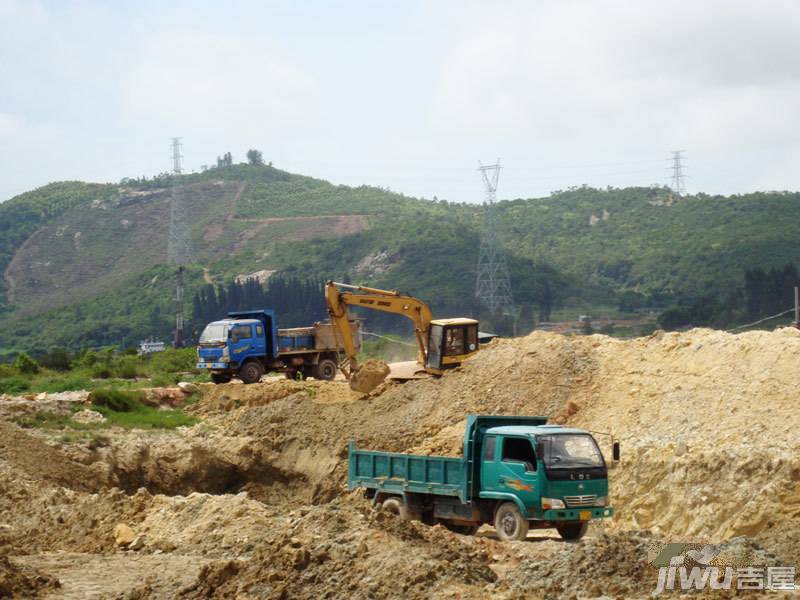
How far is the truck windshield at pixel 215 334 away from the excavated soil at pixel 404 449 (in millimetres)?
2286

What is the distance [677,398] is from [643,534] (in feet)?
22.4

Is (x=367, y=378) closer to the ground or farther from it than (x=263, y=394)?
farther from it

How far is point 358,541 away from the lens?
14.2 metres

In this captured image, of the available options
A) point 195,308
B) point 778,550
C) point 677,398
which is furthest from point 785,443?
point 195,308

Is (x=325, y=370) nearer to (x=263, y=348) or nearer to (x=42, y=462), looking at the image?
(x=263, y=348)

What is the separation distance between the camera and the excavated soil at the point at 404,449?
13.4m

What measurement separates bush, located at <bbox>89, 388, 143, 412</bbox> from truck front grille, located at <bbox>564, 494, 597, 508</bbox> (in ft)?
63.3

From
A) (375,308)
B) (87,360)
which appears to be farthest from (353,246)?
(375,308)

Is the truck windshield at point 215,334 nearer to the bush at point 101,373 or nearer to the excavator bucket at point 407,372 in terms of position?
the excavator bucket at point 407,372

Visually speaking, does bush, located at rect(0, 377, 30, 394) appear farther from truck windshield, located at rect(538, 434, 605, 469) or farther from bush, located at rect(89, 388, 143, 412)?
truck windshield, located at rect(538, 434, 605, 469)

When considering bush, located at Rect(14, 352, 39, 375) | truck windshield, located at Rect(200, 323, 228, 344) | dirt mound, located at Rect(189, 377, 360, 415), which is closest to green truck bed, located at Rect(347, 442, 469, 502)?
dirt mound, located at Rect(189, 377, 360, 415)

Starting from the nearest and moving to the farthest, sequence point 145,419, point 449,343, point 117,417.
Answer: point 117,417, point 145,419, point 449,343

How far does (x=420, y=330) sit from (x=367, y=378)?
104 inches

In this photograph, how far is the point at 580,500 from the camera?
17.2 meters
